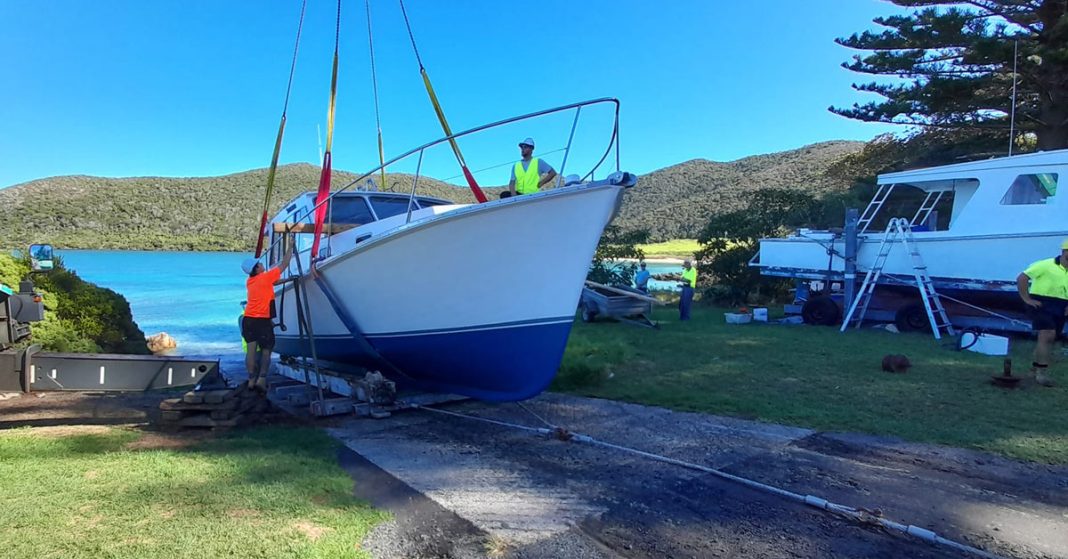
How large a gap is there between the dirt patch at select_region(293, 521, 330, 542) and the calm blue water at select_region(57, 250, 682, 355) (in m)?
13.7

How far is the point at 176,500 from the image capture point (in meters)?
3.68

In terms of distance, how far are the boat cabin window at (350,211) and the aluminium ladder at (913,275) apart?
8.64 metres

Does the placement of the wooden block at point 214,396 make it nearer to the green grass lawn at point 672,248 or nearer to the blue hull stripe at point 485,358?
the blue hull stripe at point 485,358

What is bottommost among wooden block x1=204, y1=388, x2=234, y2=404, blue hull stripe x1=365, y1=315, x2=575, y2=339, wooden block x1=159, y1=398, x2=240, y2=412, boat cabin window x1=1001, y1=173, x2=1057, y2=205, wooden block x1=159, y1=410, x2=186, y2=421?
wooden block x1=159, y1=410, x2=186, y2=421

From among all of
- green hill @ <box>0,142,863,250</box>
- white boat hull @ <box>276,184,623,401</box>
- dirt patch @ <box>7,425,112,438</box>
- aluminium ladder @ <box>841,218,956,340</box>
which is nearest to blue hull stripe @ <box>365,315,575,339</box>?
white boat hull @ <box>276,184,623,401</box>

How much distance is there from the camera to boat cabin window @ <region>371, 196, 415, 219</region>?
7.57 meters

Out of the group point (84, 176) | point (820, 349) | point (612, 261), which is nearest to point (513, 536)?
point (820, 349)

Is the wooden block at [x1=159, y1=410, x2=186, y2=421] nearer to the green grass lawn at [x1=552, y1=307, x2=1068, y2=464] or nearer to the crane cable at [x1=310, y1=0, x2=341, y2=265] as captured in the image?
the crane cable at [x1=310, y1=0, x2=341, y2=265]

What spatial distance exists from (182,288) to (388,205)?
115 ft

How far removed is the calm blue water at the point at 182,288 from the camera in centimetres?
1977

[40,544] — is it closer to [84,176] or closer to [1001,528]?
[1001,528]

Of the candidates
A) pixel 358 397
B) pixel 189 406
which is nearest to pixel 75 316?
pixel 189 406

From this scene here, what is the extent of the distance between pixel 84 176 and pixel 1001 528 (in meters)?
94.7

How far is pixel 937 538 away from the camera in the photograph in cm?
327
